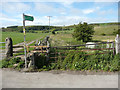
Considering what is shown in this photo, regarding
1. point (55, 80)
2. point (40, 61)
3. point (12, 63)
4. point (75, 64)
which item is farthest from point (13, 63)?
point (75, 64)

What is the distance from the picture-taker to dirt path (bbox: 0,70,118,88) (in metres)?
3.99

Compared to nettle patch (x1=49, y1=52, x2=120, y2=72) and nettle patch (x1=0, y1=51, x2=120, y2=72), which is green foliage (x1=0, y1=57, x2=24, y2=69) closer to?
nettle patch (x1=0, y1=51, x2=120, y2=72)

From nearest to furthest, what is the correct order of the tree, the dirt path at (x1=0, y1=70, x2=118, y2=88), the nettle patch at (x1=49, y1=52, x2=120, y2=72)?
the dirt path at (x1=0, y1=70, x2=118, y2=88)
the nettle patch at (x1=49, y1=52, x2=120, y2=72)
the tree

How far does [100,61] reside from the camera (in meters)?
6.17

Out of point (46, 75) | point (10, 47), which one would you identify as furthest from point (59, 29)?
point (46, 75)

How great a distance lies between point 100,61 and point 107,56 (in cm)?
59

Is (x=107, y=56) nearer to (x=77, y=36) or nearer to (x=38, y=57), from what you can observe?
(x=38, y=57)

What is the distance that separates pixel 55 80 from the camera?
442cm

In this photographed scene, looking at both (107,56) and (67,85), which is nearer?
(67,85)

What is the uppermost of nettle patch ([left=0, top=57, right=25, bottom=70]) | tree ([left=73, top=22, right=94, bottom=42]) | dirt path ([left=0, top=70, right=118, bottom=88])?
tree ([left=73, top=22, right=94, bottom=42])

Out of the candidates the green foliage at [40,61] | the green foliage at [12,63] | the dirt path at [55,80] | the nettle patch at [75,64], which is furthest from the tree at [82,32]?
the dirt path at [55,80]

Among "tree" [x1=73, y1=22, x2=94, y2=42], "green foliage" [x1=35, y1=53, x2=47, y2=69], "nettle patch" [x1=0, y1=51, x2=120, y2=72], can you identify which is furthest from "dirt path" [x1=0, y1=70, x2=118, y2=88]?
"tree" [x1=73, y1=22, x2=94, y2=42]

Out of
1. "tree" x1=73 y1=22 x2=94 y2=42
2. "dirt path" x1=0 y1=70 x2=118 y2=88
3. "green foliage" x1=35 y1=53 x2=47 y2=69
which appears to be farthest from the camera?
"tree" x1=73 y1=22 x2=94 y2=42

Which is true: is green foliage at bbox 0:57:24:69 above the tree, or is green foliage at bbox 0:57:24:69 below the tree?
below
